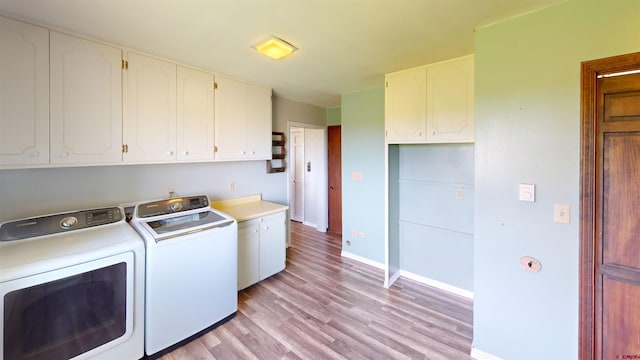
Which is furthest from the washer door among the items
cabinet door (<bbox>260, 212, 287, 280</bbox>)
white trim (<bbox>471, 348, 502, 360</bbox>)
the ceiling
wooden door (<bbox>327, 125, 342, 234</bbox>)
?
wooden door (<bbox>327, 125, 342, 234</bbox>)

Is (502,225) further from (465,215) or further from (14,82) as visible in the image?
(14,82)

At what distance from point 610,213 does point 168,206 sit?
321 cm

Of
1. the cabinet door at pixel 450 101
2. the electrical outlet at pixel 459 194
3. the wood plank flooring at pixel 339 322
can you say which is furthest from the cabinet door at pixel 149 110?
the electrical outlet at pixel 459 194

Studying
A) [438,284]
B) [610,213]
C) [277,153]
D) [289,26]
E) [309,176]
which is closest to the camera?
[610,213]

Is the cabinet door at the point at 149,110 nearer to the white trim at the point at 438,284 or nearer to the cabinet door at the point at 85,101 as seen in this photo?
the cabinet door at the point at 85,101

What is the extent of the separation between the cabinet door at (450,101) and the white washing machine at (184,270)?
7.19 ft

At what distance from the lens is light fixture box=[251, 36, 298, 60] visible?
6.51ft

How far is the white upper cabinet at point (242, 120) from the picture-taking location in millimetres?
2836

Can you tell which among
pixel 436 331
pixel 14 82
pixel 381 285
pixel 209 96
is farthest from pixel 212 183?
pixel 436 331

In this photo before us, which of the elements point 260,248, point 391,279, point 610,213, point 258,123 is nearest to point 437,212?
point 391,279

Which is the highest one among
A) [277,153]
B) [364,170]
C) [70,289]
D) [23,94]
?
[23,94]

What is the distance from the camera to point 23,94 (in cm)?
170

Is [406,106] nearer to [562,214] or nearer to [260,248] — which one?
[562,214]

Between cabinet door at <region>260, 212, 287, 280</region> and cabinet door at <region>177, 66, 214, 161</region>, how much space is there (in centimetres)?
101
